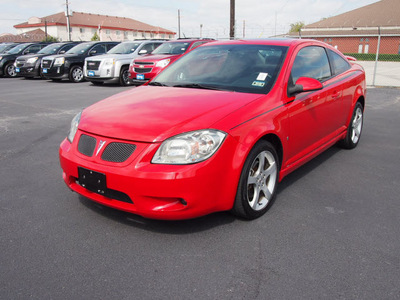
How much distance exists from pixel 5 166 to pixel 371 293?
424cm

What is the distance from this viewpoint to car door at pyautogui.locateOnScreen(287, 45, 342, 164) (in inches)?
146

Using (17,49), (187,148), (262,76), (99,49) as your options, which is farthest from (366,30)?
(187,148)

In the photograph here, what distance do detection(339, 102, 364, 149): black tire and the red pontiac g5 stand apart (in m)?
1.05

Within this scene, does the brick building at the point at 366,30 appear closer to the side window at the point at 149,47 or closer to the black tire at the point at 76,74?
the side window at the point at 149,47

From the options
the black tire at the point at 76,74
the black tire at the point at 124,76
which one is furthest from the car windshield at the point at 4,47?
the black tire at the point at 124,76

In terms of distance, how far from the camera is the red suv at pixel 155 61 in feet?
42.0

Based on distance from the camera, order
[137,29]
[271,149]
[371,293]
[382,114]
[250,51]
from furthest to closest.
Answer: [137,29] → [382,114] → [250,51] → [271,149] → [371,293]

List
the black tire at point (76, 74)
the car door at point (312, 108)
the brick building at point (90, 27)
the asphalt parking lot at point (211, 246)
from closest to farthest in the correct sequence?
the asphalt parking lot at point (211, 246)
the car door at point (312, 108)
the black tire at point (76, 74)
the brick building at point (90, 27)

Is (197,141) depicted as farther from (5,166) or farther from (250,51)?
(5,166)

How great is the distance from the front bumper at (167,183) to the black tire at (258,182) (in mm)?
Answer: 126

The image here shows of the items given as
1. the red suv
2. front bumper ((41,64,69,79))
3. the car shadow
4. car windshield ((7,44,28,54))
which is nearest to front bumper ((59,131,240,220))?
the car shadow

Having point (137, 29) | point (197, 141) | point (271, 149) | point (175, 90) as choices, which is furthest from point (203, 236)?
point (137, 29)

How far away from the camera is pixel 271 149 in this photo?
10.9 feet

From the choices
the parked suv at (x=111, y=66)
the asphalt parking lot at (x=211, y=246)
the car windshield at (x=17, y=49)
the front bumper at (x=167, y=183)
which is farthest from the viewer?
the car windshield at (x=17, y=49)
